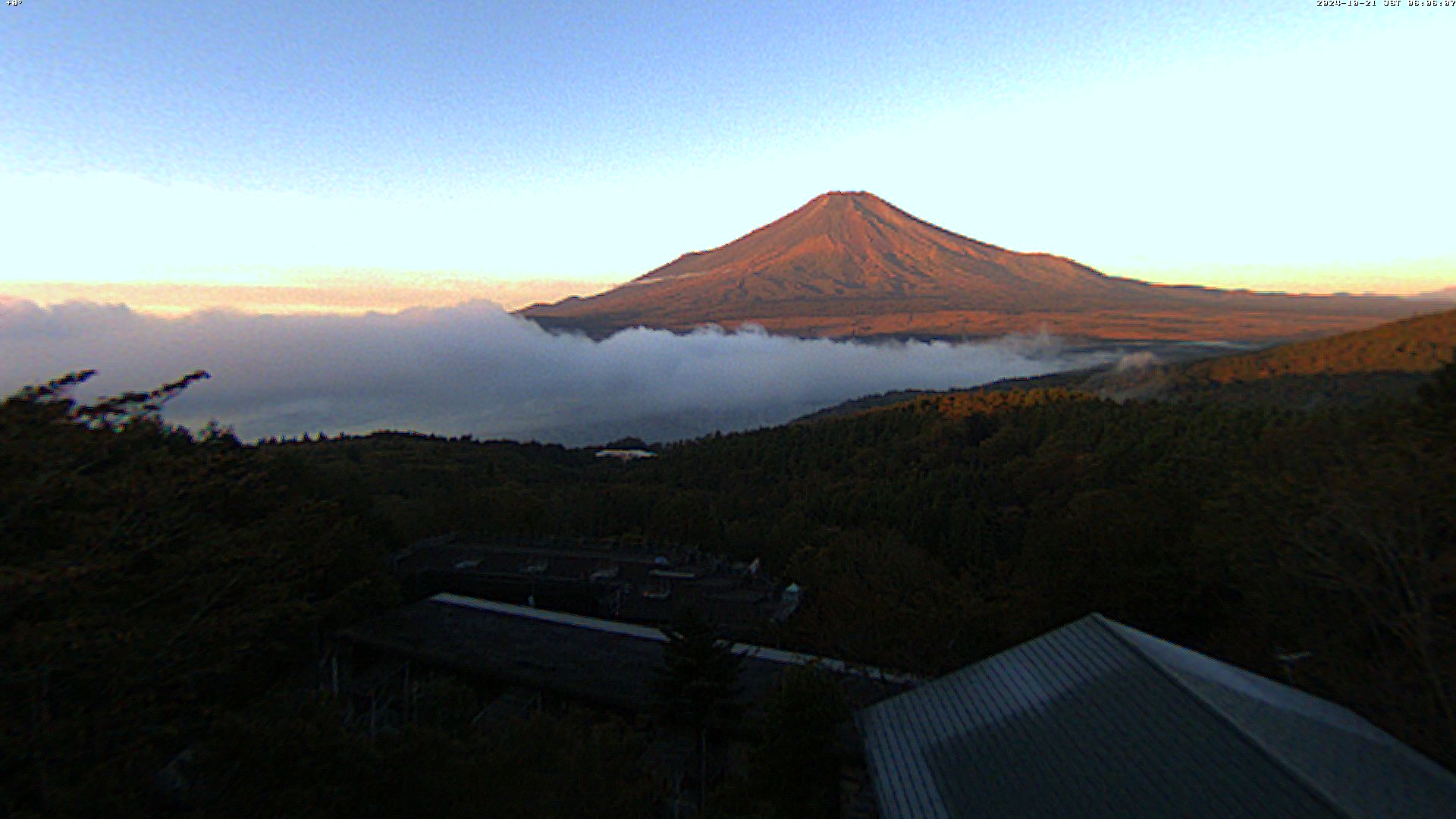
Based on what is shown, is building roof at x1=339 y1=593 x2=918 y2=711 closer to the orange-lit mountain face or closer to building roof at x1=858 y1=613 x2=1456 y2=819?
building roof at x1=858 y1=613 x2=1456 y2=819

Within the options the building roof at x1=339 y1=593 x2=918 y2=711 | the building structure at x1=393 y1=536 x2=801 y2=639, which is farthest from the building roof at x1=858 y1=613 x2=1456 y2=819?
the building structure at x1=393 y1=536 x2=801 y2=639

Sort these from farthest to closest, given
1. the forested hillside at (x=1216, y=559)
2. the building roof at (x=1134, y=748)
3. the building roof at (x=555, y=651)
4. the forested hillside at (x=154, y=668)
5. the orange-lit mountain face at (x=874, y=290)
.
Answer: the orange-lit mountain face at (x=874, y=290) → the building roof at (x=555, y=651) → the forested hillside at (x=1216, y=559) → the building roof at (x=1134, y=748) → the forested hillside at (x=154, y=668)

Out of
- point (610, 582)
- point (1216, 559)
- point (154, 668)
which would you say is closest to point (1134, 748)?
point (1216, 559)

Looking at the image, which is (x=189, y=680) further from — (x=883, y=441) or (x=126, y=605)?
(x=883, y=441)

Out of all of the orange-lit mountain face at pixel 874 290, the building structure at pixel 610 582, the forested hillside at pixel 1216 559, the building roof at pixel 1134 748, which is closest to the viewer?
the building roof at pixel 1134 748

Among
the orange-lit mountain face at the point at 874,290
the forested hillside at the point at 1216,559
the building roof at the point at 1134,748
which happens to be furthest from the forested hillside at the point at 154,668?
the orange-lit mountain face at the point at 874,290

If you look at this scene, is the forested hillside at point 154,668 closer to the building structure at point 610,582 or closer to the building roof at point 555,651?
the building roof at point 555,651

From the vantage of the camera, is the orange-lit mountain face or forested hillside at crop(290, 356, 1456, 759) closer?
forested hillside at crop(290, 356, 1456, 759)

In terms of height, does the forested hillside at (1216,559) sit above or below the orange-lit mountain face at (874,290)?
below
